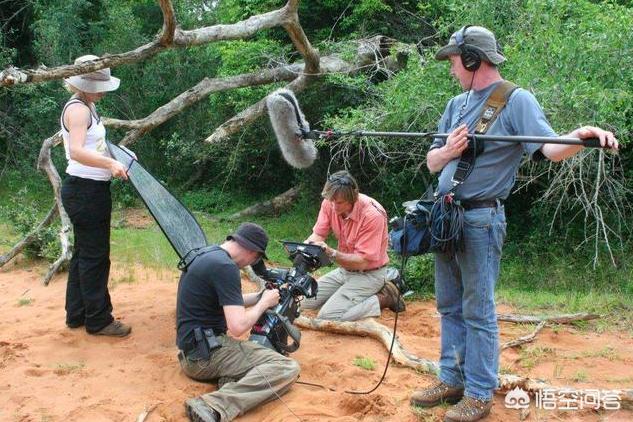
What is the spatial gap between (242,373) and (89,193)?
1815mm

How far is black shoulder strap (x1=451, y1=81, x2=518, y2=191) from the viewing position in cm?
324

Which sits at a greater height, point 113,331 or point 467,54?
point 467,54

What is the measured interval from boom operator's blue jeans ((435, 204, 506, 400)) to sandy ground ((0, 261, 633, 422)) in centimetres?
35

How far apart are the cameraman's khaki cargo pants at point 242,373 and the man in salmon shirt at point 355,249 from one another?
1378mm

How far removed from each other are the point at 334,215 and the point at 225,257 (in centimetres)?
184

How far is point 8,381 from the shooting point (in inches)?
165

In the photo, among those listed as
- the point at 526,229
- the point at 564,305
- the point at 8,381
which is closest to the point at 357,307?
the point at 564,305

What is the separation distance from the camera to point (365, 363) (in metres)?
4.45

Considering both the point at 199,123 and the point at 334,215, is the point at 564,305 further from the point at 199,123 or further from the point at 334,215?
the point at 199,123

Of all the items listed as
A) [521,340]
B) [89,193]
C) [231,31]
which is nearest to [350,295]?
[521,340]

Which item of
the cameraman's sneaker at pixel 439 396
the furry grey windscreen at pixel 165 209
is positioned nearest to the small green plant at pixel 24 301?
the furry grey windscreen at pixel 165 209

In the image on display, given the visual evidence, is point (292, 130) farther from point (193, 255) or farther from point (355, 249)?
point (355, 249)

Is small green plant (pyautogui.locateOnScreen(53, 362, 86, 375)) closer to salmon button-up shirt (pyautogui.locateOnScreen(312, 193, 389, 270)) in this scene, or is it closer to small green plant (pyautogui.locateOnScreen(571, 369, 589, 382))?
salmon button-up shirt (pyautogui.locateOnScreen(312, 193, 389, 270))

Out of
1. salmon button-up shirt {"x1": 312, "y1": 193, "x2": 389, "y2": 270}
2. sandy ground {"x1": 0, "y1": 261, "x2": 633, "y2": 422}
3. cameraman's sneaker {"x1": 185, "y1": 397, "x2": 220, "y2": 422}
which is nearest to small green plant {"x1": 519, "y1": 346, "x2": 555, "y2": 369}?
sandy ground {"x1": 0, "y1": 261, "x2": 633, "y2": 422}
